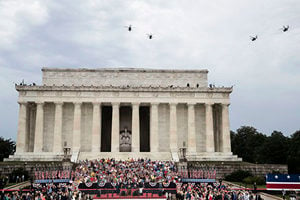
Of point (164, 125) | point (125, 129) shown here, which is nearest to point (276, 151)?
point (164, 125)

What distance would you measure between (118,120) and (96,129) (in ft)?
13.9

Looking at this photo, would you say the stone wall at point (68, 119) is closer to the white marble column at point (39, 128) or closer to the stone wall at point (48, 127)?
the stone wall at point (48, 127)

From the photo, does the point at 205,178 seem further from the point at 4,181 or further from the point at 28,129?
the point at 28,129

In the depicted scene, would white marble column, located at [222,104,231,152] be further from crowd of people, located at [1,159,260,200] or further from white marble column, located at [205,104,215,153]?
crowd of people, located at [1,159,260,200]

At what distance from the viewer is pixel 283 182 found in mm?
35000

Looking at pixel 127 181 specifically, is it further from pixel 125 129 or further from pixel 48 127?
pixel 48 127

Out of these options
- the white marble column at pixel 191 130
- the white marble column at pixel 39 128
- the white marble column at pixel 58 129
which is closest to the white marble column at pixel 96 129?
the white marble column at pixel 58 129

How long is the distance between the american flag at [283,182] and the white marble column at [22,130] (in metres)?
40.4

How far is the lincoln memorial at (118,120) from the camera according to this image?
5678 centimetres

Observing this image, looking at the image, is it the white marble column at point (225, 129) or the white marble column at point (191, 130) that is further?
the white marble column at point (225, 129)

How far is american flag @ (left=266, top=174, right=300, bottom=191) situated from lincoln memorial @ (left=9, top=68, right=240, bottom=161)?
815 inches

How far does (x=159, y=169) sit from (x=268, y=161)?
1175 inches

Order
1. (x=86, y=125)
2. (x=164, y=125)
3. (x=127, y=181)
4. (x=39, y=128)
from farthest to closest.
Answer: (x=164, y=125)
(x=86, y=125)
(x=39, y=128)
(x=127, y=181)

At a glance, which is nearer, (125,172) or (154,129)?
(125,172)
